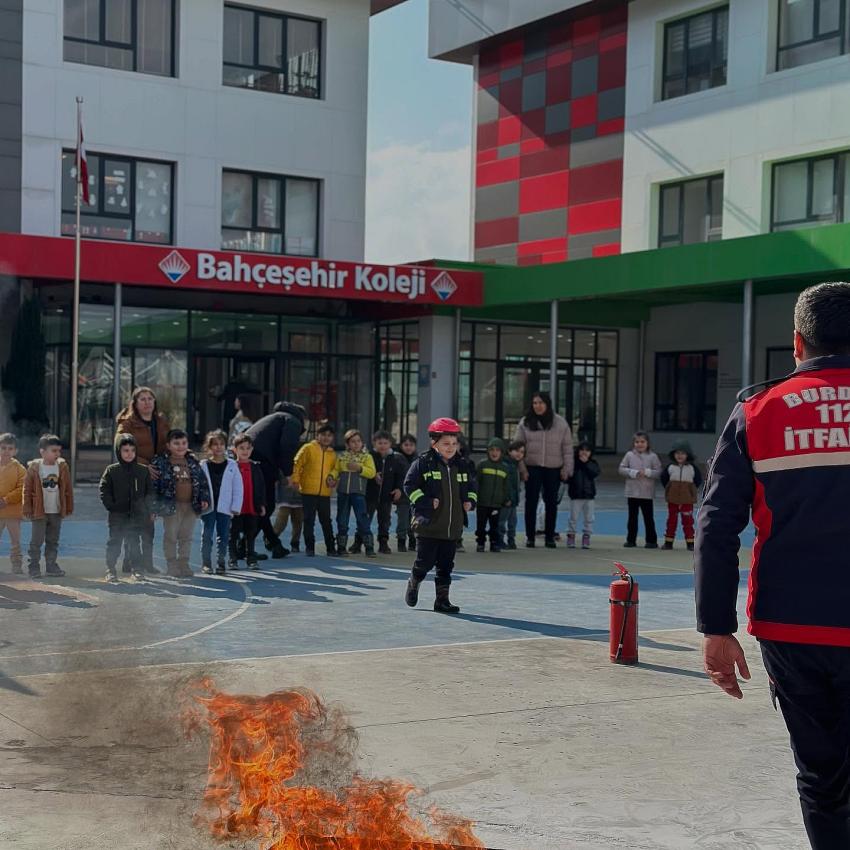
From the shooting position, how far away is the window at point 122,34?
2527cm

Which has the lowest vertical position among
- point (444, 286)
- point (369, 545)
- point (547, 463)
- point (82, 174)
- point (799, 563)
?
point (369, 545)

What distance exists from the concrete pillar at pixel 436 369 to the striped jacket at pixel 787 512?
989 inches

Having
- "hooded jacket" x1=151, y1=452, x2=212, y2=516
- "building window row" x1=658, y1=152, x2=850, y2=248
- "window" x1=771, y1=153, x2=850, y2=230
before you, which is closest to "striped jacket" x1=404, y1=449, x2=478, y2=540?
"hooded jacket" x1=151, y1=452, x2=212, y2=516

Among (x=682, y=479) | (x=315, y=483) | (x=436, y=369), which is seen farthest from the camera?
(x=436, y=369)

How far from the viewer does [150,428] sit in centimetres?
1211

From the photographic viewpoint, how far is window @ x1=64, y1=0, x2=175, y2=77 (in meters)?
25.3

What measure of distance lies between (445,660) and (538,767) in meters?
2.45

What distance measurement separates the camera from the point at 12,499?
467 inches

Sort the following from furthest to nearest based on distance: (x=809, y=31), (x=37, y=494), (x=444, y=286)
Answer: (x=444, y=286) → (x=809, y=31) → (x=37, y=494)

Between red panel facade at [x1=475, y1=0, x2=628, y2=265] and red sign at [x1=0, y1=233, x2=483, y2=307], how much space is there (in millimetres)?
4923

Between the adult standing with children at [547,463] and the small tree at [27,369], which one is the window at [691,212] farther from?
the small tree at [27,369]

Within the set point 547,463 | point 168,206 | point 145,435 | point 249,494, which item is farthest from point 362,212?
point 145,435

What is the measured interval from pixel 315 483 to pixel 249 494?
131 cm

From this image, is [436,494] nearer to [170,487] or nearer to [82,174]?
[170,487]
